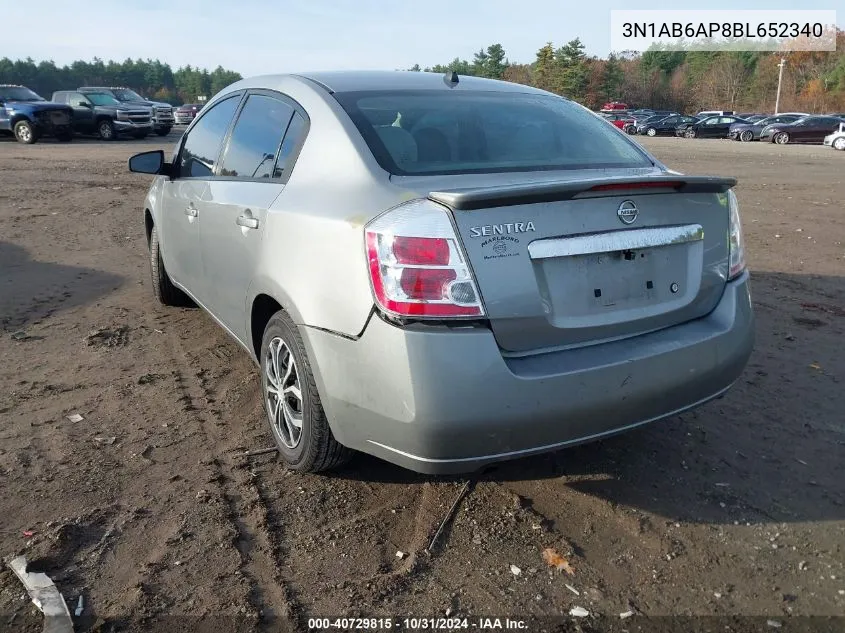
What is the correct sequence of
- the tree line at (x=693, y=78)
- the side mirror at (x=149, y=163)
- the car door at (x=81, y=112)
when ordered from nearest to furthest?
the side mirror at (x=149, y=163), the car door at (x=81, y=112), the tree line at (x=693, y=78)

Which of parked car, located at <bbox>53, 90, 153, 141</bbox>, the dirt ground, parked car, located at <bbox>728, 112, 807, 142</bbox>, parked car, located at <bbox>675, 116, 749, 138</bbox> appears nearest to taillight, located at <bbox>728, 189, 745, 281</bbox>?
the dirt ground

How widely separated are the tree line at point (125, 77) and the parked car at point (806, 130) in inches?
2629

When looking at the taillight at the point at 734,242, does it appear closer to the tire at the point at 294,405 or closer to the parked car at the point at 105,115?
the tire at the point at 294,405

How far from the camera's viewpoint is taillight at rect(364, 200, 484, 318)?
7.59ft

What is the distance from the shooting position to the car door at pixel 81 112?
24.4 meters

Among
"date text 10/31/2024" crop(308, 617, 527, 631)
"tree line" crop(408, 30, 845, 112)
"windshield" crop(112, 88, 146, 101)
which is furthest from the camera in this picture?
"tree line" crop(408, 30, 845, 112)

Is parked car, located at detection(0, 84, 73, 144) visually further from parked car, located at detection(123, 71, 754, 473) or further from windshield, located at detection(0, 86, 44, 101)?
parked car, located at detection(123, 71, 754, 473)

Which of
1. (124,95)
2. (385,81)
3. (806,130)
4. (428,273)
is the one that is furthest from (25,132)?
(806,130)

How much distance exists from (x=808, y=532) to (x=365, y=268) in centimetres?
197

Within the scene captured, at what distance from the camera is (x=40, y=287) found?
19.9 feet

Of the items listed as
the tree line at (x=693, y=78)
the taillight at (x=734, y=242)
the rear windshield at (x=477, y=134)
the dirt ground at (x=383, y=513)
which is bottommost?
the tree line at (x=693, y=78)

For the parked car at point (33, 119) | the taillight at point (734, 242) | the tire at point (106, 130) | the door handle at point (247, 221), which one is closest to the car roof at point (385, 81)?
the door handle at point (247, 221)

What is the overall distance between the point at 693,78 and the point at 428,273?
100211 mm

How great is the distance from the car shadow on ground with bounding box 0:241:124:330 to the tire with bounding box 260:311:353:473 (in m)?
2.88
